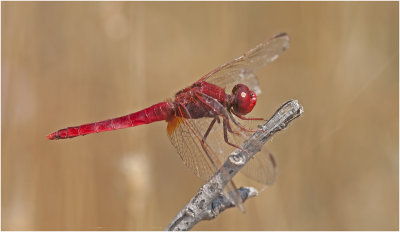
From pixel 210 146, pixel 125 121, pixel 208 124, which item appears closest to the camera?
pixel 210 146

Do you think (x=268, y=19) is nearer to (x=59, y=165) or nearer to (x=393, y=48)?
(x=393, y=48)

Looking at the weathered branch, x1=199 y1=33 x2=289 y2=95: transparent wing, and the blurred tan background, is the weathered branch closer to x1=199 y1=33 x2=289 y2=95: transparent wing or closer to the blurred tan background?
x1=199 y1=33 x2=289 y2=95: transparent wing

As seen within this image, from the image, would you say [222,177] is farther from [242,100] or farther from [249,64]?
[249,64]

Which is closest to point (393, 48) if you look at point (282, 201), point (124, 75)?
point (282, 201)

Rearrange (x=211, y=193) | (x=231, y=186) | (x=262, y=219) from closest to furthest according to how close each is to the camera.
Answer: (x=211, y=193) < (x=231, y=186) < (x=262, y=219)

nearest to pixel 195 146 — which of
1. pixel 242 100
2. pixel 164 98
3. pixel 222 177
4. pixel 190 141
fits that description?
pixel 190 141

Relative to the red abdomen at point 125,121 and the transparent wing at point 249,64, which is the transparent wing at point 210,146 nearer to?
the red abdomen at point 125,121
